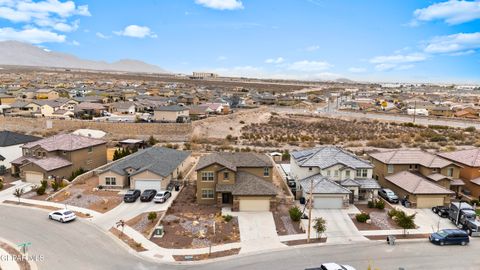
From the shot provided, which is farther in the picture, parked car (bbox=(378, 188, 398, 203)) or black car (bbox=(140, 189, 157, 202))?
parked car (bbox=(378, 188, 398, 203))

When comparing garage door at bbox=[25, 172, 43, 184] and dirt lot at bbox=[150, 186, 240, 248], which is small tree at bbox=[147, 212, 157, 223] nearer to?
dirt lot at bbox=[150, 186, 240, 248]

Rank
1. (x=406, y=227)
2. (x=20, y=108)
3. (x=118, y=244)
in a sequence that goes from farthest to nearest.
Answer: (x=20, y=108) < (x=406, y=227) < (x=118, y=244)

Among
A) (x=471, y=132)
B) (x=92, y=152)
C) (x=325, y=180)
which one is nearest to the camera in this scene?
(x=325, y=180)

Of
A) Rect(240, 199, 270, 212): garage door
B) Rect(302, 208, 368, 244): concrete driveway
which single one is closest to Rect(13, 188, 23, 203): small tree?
Rect(240, 199, 270, 212): garage door

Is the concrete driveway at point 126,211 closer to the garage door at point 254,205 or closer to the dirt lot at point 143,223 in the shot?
the dirt lot at point 143,223

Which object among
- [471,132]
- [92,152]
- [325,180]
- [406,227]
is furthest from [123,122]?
[471,132]

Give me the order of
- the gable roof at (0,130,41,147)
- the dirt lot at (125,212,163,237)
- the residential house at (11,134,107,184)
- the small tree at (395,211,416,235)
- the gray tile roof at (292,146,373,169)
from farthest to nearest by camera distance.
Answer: the gable roof at (0,130,41,147) < the residential house at (11,134,107,184) < the gray tile roof at (292,146,373,169) < the dirt lot at (125,212,163,237) < the small tree at (395,211,416,235)

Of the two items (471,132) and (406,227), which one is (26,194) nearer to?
(406,227)
